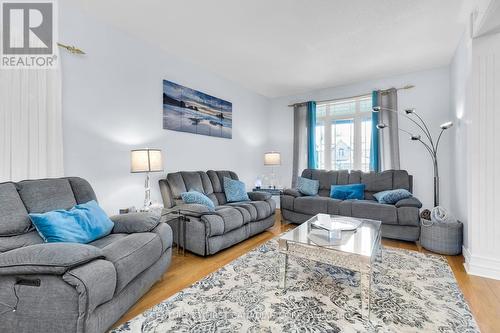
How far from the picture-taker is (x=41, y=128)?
2.19 m

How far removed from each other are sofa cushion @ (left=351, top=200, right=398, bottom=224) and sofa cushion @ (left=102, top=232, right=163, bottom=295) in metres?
2.74

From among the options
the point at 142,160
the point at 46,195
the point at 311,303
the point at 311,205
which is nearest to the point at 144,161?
the point at 142,160

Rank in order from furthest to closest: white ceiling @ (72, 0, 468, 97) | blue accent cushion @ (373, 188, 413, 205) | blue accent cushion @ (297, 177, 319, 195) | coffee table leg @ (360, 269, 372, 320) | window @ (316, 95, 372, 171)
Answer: window @ (316, 95, 372, 171) < blue accent cushion @ (297, 177, 319, 195) < blue accent cushion @ (373, 188, 413, 205) < white ceiling @ (72, 0, 468, 97) < coffee table leg @ (360, 269, 372, 320)

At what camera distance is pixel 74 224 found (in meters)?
1.77

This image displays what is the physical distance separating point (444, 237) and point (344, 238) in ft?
5.32

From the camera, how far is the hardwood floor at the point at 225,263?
1.69 metres

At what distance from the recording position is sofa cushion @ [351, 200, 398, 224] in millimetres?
3166

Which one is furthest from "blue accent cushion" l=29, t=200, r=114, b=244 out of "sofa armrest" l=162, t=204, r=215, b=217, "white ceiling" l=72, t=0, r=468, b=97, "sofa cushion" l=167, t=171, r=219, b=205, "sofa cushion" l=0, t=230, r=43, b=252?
"white ceiling" l=72, t=0, r=468, b=97

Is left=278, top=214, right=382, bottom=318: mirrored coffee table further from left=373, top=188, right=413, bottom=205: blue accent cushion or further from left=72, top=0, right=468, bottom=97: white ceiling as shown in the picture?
left=72, top=0, right=468, bottom=97: white ceiling

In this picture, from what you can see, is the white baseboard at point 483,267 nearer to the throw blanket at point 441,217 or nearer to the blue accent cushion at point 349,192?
the throw blanket at point 441,217

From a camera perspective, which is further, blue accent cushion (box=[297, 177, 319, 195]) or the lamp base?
blue accent cushion (box=[297, 177, 319, 195])

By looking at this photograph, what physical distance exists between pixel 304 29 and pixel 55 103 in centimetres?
274

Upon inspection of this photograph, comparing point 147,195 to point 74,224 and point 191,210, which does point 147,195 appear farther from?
point 74,224

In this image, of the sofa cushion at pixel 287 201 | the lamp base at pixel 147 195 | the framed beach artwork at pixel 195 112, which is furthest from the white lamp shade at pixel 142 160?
the sofa cushion at pixel 287 201
